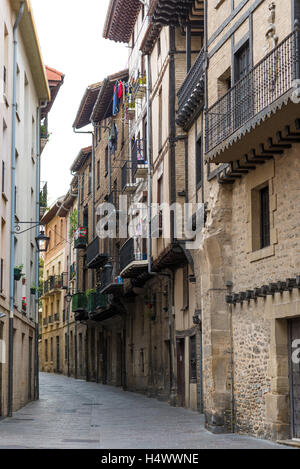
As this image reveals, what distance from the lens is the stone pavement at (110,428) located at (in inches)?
576

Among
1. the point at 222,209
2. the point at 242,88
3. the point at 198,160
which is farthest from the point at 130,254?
the point at 242,88

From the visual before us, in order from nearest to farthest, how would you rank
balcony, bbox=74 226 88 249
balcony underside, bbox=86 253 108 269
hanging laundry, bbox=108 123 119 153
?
hanging laundry, bbox=108 123 119 153 → balcony underside, bbox=86 253 108 269 → balcony, bbox=74 226 88 249

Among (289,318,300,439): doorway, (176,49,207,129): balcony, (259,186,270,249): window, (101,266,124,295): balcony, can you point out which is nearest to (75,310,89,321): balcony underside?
(101,266,124,295): balcony

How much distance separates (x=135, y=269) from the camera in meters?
29.2

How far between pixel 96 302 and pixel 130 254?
40.8 feet

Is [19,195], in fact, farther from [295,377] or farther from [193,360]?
[295,377]

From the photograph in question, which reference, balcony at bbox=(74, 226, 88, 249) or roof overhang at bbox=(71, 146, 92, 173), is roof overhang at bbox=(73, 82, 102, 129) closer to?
roof overhang at bbox=(71, 146, 92, 173)

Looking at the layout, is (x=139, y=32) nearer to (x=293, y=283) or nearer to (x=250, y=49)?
(x=250, y=49)

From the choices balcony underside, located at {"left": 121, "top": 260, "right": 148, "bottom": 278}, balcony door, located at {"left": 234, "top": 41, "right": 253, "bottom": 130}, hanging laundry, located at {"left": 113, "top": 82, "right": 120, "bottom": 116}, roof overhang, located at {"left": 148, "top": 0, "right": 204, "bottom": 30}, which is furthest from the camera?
hanging laundry, located at {"left": 113, "top": 82, "right": 120, "bottom": 116}

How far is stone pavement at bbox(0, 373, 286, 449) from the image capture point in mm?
14633

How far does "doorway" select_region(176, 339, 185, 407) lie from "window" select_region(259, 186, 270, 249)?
32.0 ft

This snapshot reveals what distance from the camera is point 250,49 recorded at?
16.0 metres

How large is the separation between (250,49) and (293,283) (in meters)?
4.97
